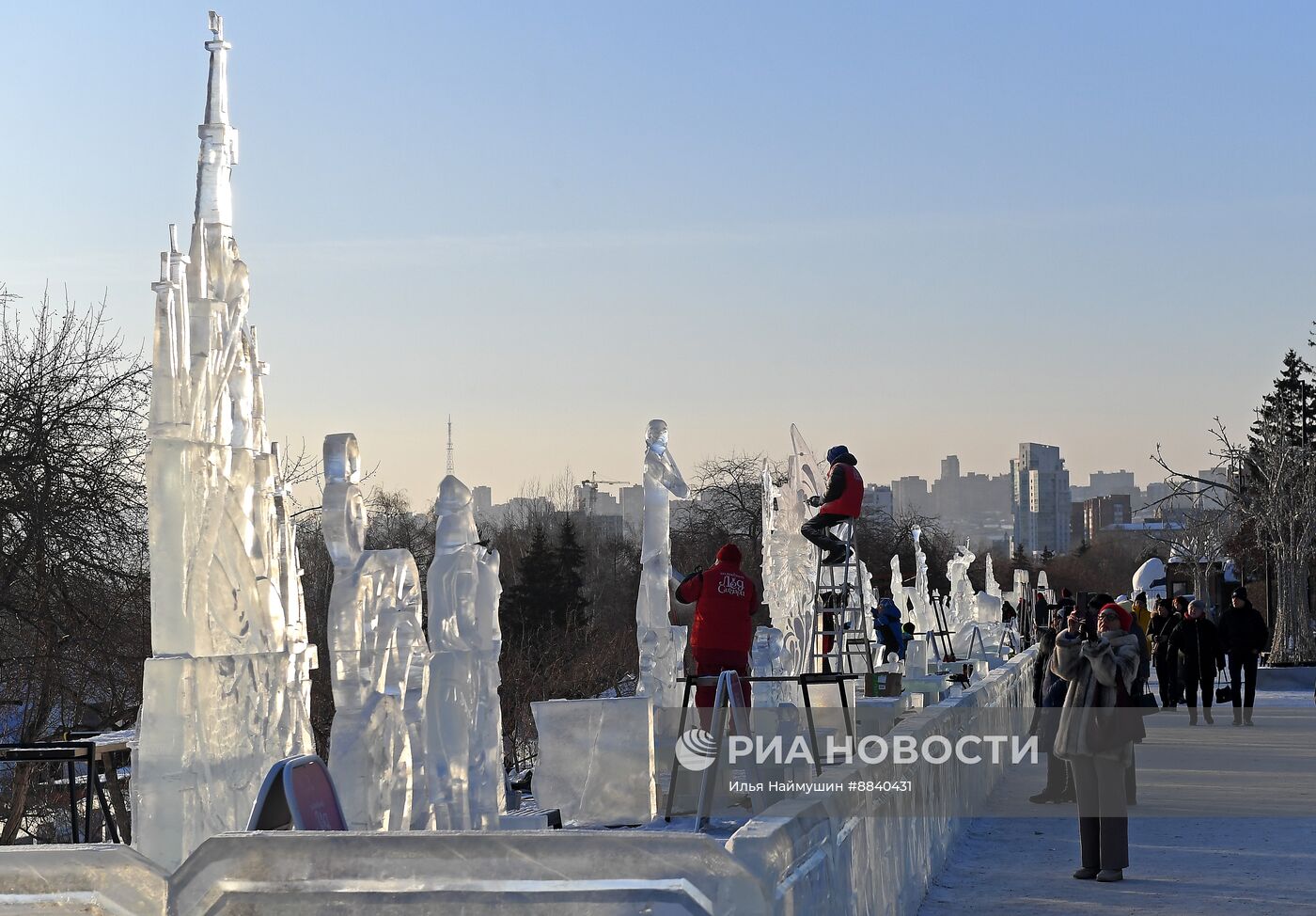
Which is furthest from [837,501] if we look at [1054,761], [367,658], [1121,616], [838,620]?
[367,658]

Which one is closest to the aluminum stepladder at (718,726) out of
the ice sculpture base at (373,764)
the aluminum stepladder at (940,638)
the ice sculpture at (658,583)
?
the ice sculpture base at (373,764)

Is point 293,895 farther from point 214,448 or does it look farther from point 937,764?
point 937,764

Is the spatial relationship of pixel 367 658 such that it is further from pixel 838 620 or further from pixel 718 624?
pixel 838 620

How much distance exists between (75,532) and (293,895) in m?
17.0

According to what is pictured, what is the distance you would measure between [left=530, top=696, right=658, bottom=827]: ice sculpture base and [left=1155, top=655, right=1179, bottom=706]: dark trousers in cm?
1526

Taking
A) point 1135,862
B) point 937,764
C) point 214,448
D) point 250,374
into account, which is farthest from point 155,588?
point 1135,862

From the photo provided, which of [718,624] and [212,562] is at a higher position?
[212,562]

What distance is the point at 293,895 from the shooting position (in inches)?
175

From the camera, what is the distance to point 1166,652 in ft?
78.9

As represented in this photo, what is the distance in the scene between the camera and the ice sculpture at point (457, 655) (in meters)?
8.10

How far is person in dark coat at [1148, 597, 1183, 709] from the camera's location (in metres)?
24.0

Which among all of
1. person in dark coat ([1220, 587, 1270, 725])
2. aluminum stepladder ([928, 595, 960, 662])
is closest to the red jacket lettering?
aluminum stepladder ([928, 595, 960, 662])

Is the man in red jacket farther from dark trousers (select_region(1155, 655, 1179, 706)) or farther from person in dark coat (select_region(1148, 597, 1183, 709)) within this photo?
dark trousers (select_region(1155, 655, 1179, 706))

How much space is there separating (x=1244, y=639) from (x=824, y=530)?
11.2 m
